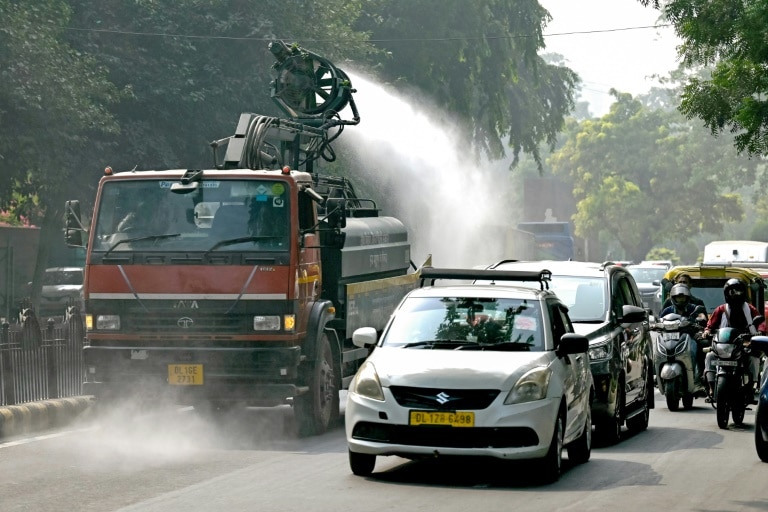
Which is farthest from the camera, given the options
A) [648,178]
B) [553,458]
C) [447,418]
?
[648,178]

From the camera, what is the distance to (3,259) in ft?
115

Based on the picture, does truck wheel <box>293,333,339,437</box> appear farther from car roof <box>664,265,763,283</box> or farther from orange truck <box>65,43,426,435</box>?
car roof <box>664,265,763,283</box>

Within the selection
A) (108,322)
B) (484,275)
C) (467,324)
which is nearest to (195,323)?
(108,322)

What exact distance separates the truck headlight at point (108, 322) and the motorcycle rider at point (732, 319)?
6.76 meters

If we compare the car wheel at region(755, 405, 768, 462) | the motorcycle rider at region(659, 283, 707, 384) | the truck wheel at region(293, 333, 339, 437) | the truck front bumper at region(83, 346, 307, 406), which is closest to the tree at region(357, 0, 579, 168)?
the motorcycle rider at region(659, 283, 707, 384)

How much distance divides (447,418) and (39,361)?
7.05 m

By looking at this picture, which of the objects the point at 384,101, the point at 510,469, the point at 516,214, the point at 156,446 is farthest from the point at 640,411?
the point at 516,214

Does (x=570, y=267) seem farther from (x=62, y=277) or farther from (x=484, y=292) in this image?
(x=62, y=277)

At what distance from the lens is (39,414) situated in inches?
619

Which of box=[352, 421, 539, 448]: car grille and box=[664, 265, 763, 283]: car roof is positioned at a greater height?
box=[664, 265, 763, 283]: car roof

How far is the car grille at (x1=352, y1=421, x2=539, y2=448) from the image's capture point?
10.8 metres

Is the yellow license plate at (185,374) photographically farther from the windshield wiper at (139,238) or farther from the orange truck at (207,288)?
the windshield wiper at (139,238)

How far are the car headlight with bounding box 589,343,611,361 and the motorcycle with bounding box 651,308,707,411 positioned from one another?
376 centimetres

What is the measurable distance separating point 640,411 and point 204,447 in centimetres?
486
